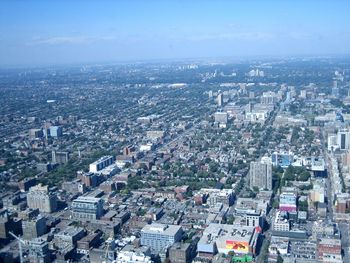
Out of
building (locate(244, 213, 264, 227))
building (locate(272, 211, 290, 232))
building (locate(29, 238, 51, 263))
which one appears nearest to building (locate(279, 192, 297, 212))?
building (locate(272, 211, 290, 232))

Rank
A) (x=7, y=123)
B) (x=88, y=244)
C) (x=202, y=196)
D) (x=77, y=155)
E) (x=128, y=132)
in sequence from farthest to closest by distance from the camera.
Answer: (x=7, y=123), (x=128, y=132), (x=77, y=155), (x=202, y=196), (x=88, y=244)

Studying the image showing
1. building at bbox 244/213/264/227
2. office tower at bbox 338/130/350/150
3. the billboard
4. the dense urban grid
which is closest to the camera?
the billboard

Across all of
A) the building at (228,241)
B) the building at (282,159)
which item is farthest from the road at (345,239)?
the building at (282,159)

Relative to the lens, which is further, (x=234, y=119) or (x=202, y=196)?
(x=234, y=119)

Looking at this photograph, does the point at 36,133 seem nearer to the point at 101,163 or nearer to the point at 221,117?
the point at 101,163

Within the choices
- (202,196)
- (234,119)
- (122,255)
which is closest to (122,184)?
(202,196)

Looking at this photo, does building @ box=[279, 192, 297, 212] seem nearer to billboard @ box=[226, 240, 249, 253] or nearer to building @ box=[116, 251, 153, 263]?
billboard @ box=[226, 240, 249, 253]

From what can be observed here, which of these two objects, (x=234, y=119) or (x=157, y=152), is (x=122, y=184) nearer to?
(x=157, y=152)

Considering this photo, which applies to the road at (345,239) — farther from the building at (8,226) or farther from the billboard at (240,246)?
the building at (8,226)
